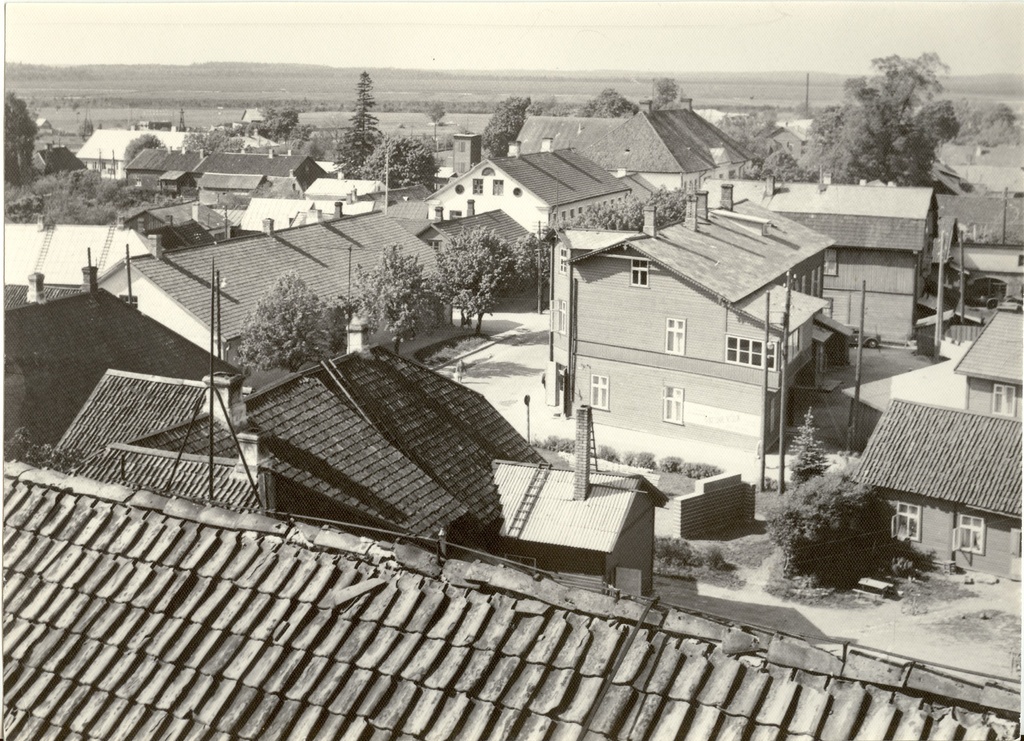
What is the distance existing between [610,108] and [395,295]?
28680mm

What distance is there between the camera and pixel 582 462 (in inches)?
484

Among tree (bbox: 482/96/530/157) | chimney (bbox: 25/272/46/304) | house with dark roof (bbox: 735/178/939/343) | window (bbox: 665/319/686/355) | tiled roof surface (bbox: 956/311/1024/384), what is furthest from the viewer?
tree (bbox: 482/96/530/157)

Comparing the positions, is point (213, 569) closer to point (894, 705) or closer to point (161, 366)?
point (894, 705)

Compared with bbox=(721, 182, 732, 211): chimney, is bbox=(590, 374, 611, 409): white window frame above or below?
below

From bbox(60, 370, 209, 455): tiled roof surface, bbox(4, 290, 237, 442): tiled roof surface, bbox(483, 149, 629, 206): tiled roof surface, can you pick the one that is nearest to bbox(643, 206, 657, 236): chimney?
bbox(4, 290, 237, 442): tiled roof surface

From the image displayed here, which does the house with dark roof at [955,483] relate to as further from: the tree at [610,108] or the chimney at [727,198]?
the tree at [610,108]

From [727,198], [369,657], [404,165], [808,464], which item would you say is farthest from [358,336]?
[404,165]

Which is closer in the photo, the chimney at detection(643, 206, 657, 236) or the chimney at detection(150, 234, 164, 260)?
the chimney at detection(643, 206, 657, 236)

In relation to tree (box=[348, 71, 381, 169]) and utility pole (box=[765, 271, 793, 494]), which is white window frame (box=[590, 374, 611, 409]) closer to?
utility pole (box=[765, 271, 793, 494])

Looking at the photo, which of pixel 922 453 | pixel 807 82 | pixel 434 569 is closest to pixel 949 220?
pixel 922 453

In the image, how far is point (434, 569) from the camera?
152 inches

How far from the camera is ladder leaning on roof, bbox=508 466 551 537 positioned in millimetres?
12289

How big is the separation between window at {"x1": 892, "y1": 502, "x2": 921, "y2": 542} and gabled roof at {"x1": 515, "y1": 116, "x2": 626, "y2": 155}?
32.1m

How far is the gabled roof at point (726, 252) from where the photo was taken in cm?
2023
